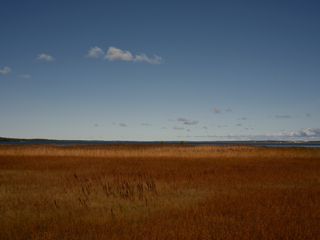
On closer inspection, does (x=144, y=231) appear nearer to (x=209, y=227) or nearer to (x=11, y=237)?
(x=209, y=227)

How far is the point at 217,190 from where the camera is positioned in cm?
1355

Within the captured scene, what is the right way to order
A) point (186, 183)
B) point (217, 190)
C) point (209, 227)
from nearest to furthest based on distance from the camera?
point (209, 227)
point (217, 190)
point (186, 183)

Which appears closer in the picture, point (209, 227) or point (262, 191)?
point (209, 227)

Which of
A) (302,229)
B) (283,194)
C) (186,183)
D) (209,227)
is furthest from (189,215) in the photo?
(186,183)

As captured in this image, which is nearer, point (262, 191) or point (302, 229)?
point (302, 229)

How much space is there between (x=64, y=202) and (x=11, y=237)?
12.5ft

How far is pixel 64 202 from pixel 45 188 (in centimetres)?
359

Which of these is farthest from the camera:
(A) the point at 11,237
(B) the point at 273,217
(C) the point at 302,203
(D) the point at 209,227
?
(C) the point at 302,203

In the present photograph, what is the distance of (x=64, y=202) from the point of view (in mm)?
11203

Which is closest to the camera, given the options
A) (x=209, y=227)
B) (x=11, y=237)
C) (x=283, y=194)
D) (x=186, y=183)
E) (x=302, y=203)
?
(x=11, y=237)

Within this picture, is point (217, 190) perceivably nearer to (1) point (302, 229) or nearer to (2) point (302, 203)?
(2) point (302, 203)

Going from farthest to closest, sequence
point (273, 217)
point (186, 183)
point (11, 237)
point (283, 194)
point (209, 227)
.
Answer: point (186, 183), point (283, 194), point (273, 217), point (209, 227), point (11, 237)

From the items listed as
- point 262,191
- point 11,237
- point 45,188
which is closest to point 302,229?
point 262,191

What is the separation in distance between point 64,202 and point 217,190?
5971 mm
